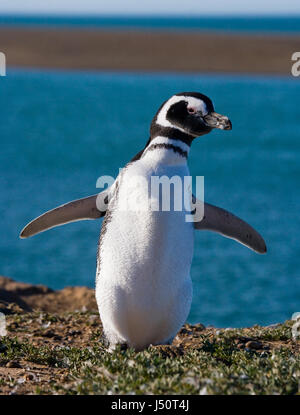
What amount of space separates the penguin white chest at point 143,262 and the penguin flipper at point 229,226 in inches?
20.7

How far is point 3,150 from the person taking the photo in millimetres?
26734

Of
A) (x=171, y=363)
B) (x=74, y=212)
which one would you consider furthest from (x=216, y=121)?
(x=171, y=363)

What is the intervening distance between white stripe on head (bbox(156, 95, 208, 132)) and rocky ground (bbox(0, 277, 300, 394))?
4.80 ft

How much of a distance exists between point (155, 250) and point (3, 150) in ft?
72.9

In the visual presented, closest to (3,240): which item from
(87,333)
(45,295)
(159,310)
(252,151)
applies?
(45,295)

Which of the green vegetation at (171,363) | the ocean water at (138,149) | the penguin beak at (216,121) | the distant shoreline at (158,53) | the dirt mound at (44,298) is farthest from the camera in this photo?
the distant shoreline at (158,53)

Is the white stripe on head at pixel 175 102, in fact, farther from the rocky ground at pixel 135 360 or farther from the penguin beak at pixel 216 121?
the rocky ground at pixel 135 360

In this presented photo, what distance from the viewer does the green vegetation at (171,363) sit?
164 inches

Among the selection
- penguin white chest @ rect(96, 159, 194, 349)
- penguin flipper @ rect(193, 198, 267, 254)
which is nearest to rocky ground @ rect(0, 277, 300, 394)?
Answer: penguin white chest @ rect(96, 159, 194, 349)

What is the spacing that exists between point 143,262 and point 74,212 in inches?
37.2

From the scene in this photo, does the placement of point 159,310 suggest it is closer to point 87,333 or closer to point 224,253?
point 87,333

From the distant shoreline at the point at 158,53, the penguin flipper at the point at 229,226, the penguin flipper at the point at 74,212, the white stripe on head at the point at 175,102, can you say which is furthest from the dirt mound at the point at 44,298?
the distant shoreline at the point at 158,53

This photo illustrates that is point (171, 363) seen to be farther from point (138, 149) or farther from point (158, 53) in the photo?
point (158, 53)

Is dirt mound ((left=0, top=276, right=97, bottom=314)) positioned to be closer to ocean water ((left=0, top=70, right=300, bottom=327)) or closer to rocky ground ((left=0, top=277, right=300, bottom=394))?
rocky ground ((left=0, top=277, right=300, bottom=394))
